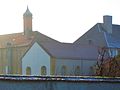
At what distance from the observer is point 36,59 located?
60656 millimetres

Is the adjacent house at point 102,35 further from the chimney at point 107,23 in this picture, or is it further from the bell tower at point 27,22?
the bell tower at point 27,22

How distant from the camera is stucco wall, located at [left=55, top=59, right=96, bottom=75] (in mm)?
59875

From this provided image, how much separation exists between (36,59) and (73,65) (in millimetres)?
5914

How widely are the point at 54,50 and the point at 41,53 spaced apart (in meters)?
2.40

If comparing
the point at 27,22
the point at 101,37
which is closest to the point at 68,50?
the point at 101,37

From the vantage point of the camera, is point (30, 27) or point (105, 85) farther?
point (30, 27)

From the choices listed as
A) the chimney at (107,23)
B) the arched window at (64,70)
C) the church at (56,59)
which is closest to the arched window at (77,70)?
the church at (56,59)

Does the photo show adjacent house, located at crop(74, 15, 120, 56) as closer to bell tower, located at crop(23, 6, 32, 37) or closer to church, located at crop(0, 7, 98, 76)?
church, located at crop(0, 7, 98, 76)

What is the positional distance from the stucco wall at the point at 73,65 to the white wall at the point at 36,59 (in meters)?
1.70

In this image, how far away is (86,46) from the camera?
2709 inches

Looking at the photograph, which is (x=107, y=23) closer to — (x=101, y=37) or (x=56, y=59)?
(x=101, y=37)

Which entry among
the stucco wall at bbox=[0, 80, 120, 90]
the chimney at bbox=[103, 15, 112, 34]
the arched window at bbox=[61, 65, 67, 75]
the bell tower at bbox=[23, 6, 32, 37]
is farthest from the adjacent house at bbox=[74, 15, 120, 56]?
the stucco wall at bbox=[0, 80, 120, 90]

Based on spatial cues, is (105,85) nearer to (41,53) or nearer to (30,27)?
(41,53)

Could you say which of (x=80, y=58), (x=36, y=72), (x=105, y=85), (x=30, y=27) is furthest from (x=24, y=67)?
(x=105, y=85)
